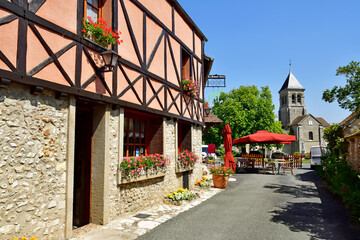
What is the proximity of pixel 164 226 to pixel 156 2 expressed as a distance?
6.04 metres

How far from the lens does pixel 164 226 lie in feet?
16.4

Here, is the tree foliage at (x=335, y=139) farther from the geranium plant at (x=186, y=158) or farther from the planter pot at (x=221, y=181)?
the geranium plant at (x=186, y=158)

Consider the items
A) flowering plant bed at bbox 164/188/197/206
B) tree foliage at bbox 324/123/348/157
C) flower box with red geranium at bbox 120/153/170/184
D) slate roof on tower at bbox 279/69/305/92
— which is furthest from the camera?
slate roof on tower at bbox 279/69/305/92

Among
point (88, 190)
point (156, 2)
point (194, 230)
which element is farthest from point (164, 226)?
point (156, 2)

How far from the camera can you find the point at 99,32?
4.81m

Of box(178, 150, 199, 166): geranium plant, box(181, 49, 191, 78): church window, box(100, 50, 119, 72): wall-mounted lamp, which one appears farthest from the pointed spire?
box(100, 50, 119, 72): wall-mounted lamp

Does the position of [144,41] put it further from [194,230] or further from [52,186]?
[194,230]

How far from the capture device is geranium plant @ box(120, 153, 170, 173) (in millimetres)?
5493

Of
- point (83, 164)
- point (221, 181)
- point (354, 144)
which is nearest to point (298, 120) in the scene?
point (354, 144)

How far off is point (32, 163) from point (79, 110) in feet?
6.21

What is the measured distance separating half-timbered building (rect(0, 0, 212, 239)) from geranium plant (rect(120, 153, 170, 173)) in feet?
0.57

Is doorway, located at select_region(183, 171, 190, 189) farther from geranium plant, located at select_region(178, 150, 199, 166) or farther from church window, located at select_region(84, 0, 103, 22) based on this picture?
church window, located at select_region(84, 0, 103, 22)

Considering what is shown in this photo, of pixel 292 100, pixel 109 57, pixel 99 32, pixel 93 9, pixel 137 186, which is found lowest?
pixel 137 186

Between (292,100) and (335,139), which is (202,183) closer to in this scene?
(335,139)
